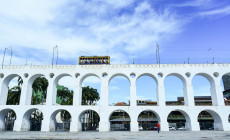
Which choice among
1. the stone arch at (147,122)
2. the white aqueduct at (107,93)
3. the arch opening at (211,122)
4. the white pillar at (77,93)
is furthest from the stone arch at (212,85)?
the white pillar at (77,93)

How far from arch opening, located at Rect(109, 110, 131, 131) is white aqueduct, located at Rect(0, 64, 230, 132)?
11468mm

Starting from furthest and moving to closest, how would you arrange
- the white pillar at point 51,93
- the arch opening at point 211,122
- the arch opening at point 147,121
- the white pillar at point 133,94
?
the arch opening at point 147,121 < the white pillar at point 51,93 < the white pillar at point 133,94 < the arch opening at point 211,122

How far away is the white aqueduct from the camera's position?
30.7 metres

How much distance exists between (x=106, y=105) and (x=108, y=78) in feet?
16.7

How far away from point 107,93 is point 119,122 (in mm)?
22881

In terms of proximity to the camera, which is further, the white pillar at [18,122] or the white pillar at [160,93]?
the white pillar at [160,93]

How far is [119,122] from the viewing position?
51969mm

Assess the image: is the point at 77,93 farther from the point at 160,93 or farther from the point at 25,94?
the point at 160,93

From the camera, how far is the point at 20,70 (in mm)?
34469

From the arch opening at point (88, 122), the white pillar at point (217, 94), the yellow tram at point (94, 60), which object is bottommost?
the arch opening at point (88, 122)

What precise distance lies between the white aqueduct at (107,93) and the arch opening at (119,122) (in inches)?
452

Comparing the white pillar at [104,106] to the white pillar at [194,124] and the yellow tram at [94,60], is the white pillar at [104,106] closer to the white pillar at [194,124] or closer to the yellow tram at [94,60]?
the yellow tram at [94,60]

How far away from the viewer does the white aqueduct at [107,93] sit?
3073 cm

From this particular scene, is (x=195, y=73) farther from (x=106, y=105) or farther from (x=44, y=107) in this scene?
(x=44, y=107)
